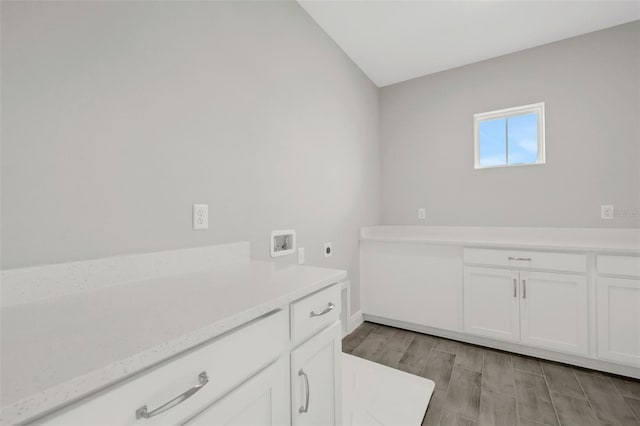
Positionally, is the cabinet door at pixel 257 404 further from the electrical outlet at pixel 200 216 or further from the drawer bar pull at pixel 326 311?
the electrical outlet at pixel 200 216

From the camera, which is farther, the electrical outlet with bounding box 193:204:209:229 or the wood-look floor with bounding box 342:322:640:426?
the wood-look floor with bounding box 342:322:640:426

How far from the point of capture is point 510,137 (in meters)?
2.64

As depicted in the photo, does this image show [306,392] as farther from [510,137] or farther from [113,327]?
[510,137]

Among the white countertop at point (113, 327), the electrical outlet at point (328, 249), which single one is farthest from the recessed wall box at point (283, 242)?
the white countertop at point (113, 327)

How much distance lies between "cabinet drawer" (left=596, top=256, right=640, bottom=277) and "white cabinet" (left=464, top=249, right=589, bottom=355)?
10 cm

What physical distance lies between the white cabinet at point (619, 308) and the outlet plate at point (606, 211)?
0.60m

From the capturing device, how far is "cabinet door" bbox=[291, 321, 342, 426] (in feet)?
2.84

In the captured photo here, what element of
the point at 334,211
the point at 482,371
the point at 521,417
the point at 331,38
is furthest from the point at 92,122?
the point at 482,371

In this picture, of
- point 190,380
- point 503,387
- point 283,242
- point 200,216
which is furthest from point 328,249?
point 190,380

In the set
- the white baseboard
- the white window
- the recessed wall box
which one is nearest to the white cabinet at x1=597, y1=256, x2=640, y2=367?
the white window

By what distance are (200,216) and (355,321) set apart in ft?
6.30

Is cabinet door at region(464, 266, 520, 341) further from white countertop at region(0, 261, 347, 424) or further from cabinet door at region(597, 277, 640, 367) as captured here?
white countertop at region(0, 261, 347, 424)

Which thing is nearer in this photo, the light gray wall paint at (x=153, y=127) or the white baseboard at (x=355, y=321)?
the light gray wall paint at (x=153, y=127)

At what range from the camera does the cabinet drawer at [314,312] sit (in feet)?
2.88
